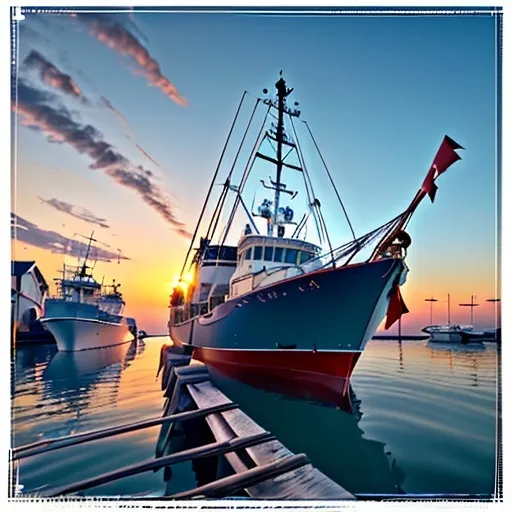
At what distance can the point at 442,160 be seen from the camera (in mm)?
1955

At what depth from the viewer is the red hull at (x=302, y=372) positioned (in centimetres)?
383

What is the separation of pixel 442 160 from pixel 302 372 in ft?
9.38

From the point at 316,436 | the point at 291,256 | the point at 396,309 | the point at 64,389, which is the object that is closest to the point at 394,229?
the point at 396,309

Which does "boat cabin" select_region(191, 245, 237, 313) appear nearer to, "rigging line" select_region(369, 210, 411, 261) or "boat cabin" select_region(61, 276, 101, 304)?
"boat cabin" select_region(61, 276, 101, 304)

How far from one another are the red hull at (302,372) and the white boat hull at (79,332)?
6.95 m

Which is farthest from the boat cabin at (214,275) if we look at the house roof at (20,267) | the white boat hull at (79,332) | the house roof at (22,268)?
the house roof at (20,267)

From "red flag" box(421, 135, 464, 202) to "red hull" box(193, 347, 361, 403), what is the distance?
2.31 meters

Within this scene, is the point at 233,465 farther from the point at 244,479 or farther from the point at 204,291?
the point at 204,291

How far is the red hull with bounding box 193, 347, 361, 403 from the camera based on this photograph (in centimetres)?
383

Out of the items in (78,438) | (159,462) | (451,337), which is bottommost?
(451,337)

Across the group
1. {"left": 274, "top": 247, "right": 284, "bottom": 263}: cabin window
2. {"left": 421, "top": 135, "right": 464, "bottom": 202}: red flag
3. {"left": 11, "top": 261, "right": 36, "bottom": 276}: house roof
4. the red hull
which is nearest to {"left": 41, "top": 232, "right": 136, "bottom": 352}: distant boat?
{"left": 274, "top": 247, "right": 284, "bottom": 263}: cabin window

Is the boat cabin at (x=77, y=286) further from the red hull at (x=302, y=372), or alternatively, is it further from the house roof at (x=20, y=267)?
the red hull at (x=302, y=372)

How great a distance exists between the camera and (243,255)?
5.69 m
